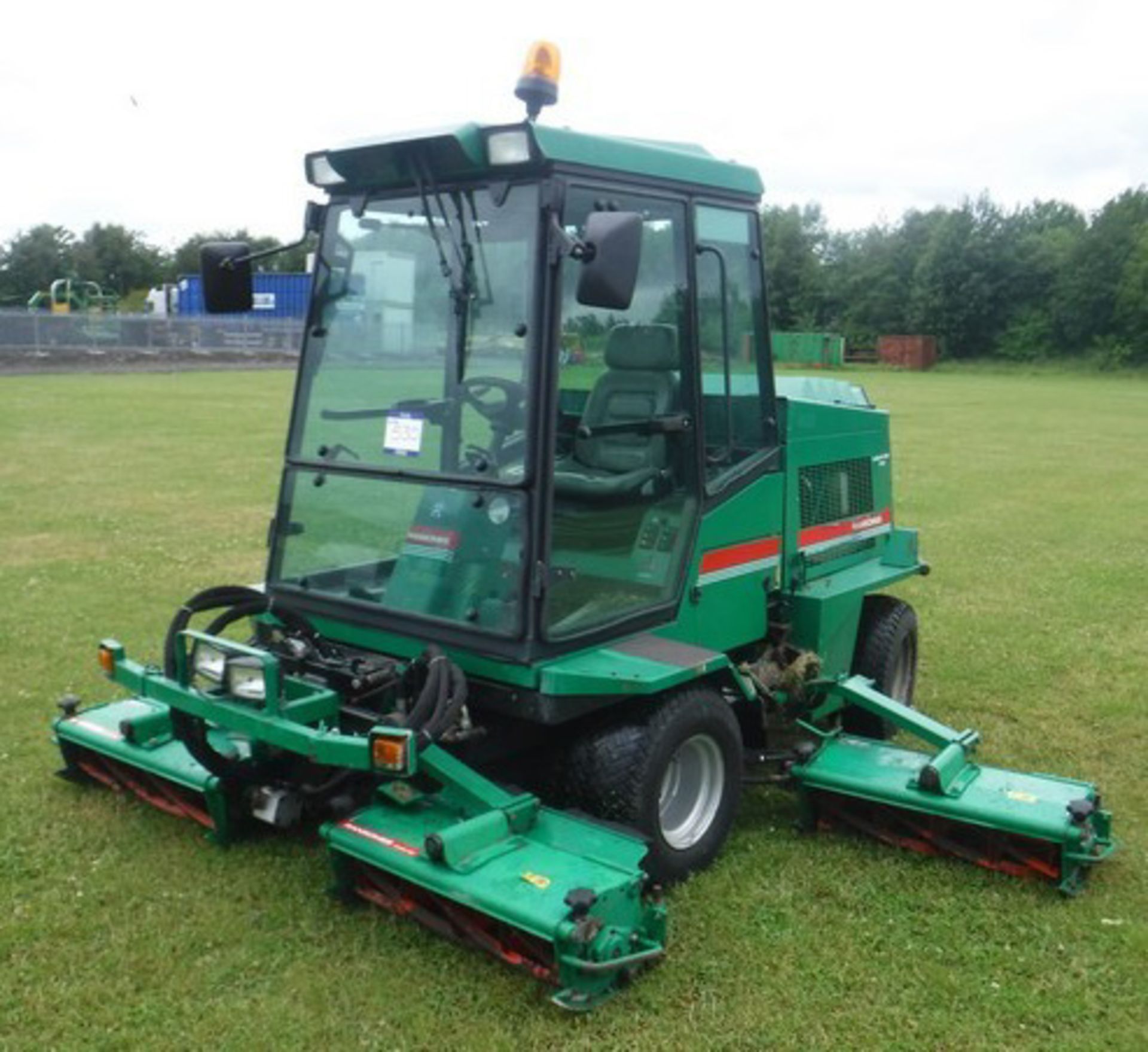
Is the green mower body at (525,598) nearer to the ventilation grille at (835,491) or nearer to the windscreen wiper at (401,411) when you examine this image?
the windscreen wiper at (401,411)

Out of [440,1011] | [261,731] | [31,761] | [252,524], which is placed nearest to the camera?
[440,1011]

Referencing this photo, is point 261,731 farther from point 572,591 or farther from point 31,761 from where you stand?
point 31,761

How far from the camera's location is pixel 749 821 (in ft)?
16.2

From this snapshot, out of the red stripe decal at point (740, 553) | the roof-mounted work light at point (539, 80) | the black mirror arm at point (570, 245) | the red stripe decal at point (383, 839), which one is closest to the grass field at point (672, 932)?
the red stripe decal at point (383, 839)

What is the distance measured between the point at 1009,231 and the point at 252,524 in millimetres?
56468

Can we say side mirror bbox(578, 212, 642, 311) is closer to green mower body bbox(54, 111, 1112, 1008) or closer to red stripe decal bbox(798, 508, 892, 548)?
green mower body bbox(54, 111, 1112, 1008)

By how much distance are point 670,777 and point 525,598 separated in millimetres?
977

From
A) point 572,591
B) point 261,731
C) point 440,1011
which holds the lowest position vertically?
point 440,1011

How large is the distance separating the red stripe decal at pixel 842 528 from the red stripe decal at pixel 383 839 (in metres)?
2.42

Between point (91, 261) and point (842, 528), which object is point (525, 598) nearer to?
point (842, 528)

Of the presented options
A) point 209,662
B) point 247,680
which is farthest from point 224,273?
point 247,680

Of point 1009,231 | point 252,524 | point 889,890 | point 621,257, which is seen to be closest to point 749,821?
point 889,890

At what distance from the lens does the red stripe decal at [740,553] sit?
15.6 ft

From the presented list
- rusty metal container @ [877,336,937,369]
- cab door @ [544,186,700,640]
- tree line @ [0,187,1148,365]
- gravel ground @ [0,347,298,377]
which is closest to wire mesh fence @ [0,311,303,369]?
gravel ground @ [0,347,298,377]
